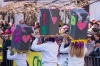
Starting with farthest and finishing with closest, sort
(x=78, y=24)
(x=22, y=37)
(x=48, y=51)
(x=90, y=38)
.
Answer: (x=90, y=38) → (x=22, y=37) → (x=48, y=51) → (x=78, y=24)

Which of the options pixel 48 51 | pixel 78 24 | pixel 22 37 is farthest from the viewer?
pixel 22 37

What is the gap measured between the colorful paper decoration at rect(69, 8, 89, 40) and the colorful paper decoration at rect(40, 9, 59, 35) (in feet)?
1.40

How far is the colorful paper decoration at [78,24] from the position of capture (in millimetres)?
9109

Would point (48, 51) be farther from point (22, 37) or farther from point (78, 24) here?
point (22, 37)

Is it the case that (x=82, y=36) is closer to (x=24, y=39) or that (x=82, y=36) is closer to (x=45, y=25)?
(x=45, y=25)

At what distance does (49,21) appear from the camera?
938cm

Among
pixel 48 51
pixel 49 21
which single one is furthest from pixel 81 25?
pixel 48 51

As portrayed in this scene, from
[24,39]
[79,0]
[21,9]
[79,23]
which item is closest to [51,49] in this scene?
[79,23]

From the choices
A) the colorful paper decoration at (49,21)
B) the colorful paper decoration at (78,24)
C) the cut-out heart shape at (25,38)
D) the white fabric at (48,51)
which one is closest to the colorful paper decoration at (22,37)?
the cut-out heart shape at (25,38)

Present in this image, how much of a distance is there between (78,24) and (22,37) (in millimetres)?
2249

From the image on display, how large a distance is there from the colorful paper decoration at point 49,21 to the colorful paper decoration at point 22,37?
119 cm

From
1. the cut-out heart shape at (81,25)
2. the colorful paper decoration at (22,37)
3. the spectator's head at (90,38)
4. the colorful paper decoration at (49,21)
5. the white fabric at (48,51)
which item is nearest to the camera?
the cut-out heart shape at (81,25)

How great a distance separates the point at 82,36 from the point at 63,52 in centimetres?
145

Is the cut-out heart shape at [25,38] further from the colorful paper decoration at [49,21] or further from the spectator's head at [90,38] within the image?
the spectator's head at [90,38]
